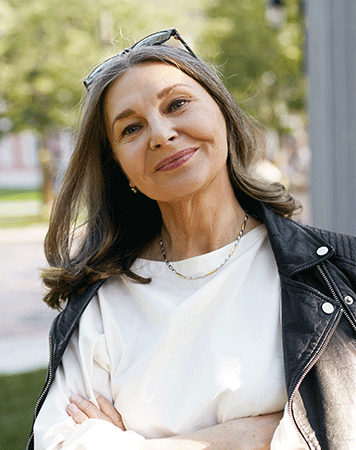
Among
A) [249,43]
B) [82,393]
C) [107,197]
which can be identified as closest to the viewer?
[82,393]

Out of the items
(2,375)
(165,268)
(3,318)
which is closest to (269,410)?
(165,268)

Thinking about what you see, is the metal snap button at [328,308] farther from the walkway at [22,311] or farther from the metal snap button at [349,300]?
the walkway at [22,311]

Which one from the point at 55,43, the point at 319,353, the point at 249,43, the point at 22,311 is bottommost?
the point at 22,311

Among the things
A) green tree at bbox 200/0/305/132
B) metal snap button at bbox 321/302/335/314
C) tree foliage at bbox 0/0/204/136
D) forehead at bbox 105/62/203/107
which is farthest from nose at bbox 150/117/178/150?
green tree at bbox 200/0/305/132

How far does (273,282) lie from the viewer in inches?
75.6

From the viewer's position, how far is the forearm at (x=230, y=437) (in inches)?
68.4

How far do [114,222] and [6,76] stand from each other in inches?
680

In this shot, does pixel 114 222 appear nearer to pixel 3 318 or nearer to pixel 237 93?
pixel 3 318

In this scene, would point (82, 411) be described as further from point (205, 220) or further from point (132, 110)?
point (132, 110)

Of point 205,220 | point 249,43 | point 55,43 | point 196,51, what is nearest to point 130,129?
point 205,220

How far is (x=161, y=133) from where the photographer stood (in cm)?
185

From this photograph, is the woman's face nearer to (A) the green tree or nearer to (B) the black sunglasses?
(B) the black sunglasses

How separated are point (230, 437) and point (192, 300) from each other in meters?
0.44

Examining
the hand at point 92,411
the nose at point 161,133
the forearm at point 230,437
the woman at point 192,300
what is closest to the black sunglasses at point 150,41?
the woman at point 192,300
